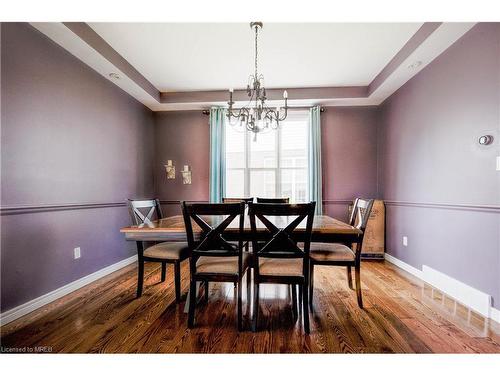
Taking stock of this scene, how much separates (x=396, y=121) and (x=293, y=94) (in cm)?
155

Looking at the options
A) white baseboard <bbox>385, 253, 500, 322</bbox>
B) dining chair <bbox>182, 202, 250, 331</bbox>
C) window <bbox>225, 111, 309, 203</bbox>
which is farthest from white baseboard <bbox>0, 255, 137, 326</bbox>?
white baseboard <bbox>385, 253, 500, 322</bbox>

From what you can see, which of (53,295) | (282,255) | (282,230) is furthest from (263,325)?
(53,295)

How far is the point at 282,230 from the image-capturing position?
5.68ft

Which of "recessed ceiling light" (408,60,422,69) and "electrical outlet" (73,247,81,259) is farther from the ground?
"recessed ceiling light" (408,60,422,69)

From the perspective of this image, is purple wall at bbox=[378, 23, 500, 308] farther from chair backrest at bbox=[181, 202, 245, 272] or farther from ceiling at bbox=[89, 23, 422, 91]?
chair backrest at bbox=[181, 202, 245, 272]

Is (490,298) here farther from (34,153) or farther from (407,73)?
(34,153)

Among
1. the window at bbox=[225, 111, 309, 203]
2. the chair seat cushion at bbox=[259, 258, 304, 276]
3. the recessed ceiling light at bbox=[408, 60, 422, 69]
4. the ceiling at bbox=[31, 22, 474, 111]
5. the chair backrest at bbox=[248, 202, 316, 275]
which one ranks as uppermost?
the ceiling at bbox=[31, 22, 474, 111]

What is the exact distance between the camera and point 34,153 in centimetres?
215

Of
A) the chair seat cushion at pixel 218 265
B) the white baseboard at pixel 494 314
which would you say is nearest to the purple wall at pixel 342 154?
the white baseboard at pixel 494 314

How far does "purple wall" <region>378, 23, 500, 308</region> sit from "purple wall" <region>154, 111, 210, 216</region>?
9.90 ft

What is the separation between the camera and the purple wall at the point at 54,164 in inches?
77.0

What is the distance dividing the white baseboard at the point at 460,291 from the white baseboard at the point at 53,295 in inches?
147

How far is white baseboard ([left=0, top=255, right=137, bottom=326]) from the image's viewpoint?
1913 millimetres
